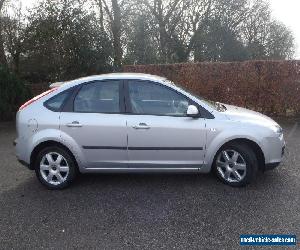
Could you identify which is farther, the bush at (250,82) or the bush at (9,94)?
the bush at (9,94)

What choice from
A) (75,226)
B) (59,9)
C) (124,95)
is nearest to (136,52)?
(59,9)

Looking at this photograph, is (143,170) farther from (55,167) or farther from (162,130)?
(55,167)

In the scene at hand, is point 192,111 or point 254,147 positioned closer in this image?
point 192,111

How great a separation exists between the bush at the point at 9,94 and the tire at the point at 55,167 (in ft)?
21.8

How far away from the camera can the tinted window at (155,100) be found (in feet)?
14.8

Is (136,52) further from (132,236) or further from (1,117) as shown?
(132,236)

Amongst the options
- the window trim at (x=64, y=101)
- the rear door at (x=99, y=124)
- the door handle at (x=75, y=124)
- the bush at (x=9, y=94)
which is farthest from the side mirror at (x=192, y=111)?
the bush at (x=9, y=94)

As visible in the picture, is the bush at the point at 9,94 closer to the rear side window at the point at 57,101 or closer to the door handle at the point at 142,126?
the rear side window at the point at 57,101

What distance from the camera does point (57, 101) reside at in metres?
4.70

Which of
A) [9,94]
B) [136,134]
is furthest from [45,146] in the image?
[9,94]

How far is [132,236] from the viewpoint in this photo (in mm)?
3467

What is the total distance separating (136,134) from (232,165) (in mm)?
1396

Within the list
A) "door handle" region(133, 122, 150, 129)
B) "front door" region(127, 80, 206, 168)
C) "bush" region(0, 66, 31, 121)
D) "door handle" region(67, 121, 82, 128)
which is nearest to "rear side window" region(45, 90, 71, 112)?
"door handle" region(67, 121, 82, 128)

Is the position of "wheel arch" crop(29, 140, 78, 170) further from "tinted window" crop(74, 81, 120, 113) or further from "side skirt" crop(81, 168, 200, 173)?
"tinted window" crop(74, 81, 120, 113)
